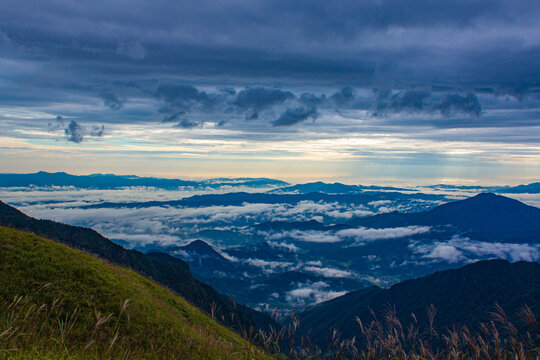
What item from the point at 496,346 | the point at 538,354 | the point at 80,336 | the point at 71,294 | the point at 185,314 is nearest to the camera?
the point at 496,346

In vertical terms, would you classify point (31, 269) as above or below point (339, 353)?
below

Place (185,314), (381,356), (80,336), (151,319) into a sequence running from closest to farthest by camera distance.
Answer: (381,356), (80,336), (151,319), (185,314)

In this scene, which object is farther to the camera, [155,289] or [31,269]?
[155,289]

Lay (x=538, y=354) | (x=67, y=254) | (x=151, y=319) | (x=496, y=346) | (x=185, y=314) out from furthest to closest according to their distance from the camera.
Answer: (x=185, y=314) → (x=67, y=254) → (x=151, y=319) → (x=538, y=354) → (x=496, y=346)

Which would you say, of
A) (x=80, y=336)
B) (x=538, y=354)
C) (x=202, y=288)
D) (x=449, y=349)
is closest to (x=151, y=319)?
(x=80, y=336)

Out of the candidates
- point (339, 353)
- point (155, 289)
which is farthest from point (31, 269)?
point (339, 353)

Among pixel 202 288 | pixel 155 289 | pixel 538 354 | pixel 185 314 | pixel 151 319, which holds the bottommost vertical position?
pixel 202 288

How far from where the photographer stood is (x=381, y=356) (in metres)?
8.02

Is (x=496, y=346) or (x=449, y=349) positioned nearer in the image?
(x=496, y=346)

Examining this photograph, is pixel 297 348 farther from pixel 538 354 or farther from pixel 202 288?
pixel 202 288

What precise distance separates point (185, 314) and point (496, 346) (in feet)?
88.8

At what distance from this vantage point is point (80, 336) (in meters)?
12.9

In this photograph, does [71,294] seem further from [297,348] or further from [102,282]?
[297,348]

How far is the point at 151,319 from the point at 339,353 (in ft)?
46.5
